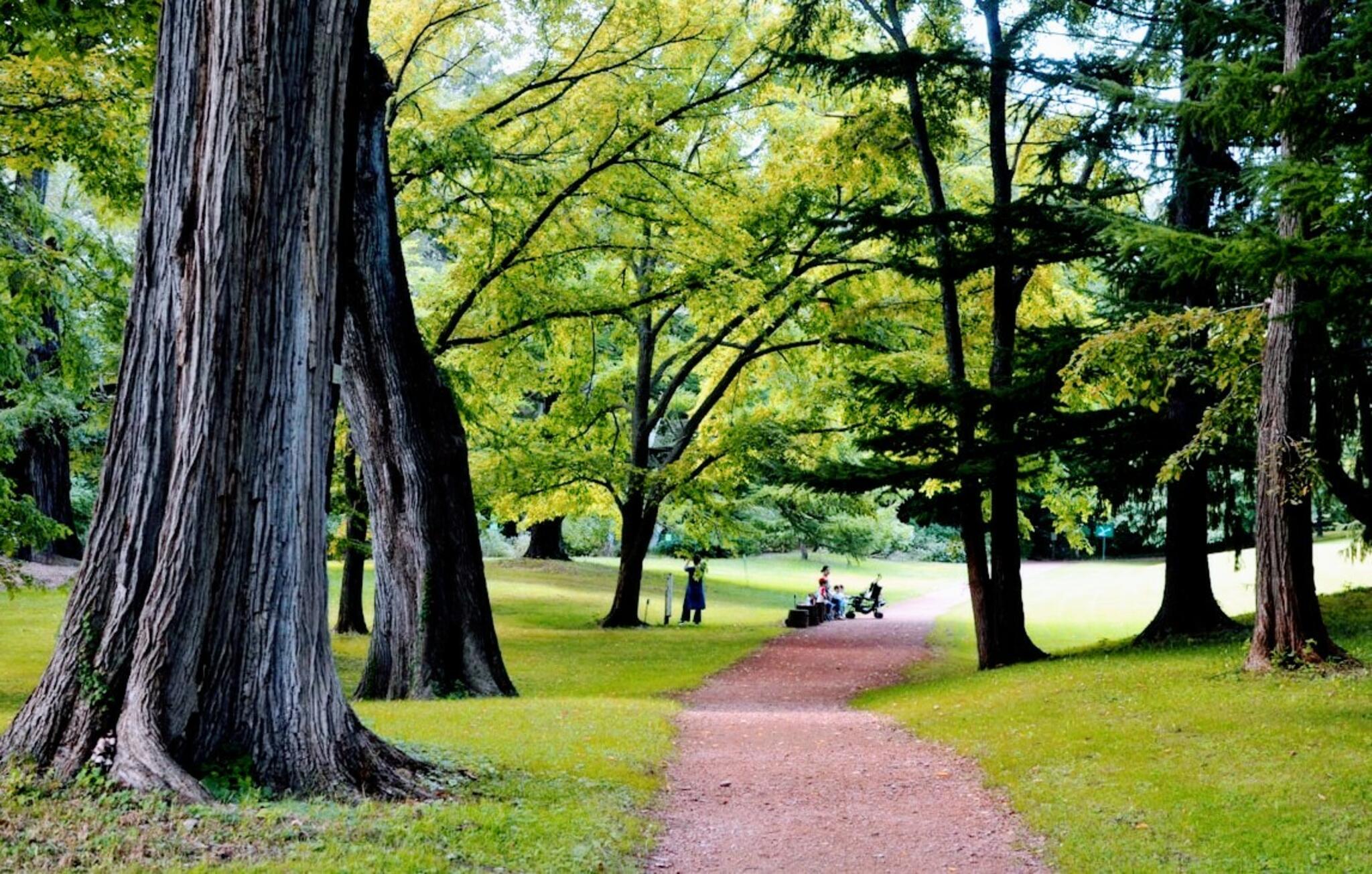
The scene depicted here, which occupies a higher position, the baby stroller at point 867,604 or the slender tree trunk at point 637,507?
the slender tree trunk at point 637,507

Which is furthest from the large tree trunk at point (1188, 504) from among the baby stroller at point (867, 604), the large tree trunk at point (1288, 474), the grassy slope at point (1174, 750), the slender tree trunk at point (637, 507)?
the baby stroller at point (867, 604)

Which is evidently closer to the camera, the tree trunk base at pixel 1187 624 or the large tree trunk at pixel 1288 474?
the large tree trunk at pixel 1288 474

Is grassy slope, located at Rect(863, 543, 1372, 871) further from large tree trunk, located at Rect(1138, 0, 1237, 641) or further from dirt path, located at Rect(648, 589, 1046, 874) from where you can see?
large tree trunk, located at Rect(1138, 0, 1237, 641)

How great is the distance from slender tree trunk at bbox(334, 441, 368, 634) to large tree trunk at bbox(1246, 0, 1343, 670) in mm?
13870

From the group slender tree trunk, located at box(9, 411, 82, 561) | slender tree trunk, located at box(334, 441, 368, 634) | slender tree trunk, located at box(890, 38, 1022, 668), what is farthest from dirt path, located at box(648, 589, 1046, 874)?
slender tree trunk, located at box(9, 411, 82, 561)

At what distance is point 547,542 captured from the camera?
4494cm

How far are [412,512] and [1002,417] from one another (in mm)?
8663

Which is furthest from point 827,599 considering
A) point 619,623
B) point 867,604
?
point 619,623

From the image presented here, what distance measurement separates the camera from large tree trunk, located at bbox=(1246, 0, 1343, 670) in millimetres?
12109

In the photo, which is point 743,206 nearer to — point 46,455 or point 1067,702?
point 1067,702

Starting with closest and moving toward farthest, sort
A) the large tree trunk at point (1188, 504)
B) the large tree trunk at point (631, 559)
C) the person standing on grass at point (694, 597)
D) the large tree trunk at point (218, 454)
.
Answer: the large tree trunk at point (218, 454) → the large tree trunk at point (1188, 504) → the large tree trunk at point (631, 559) → the person standing on grass at point (694, 597)

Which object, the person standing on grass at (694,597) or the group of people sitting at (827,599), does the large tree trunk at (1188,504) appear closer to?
the person standing on grass at (694,597)

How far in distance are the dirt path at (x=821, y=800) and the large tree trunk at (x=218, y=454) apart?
2.34 m

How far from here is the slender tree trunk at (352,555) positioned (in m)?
21.2
